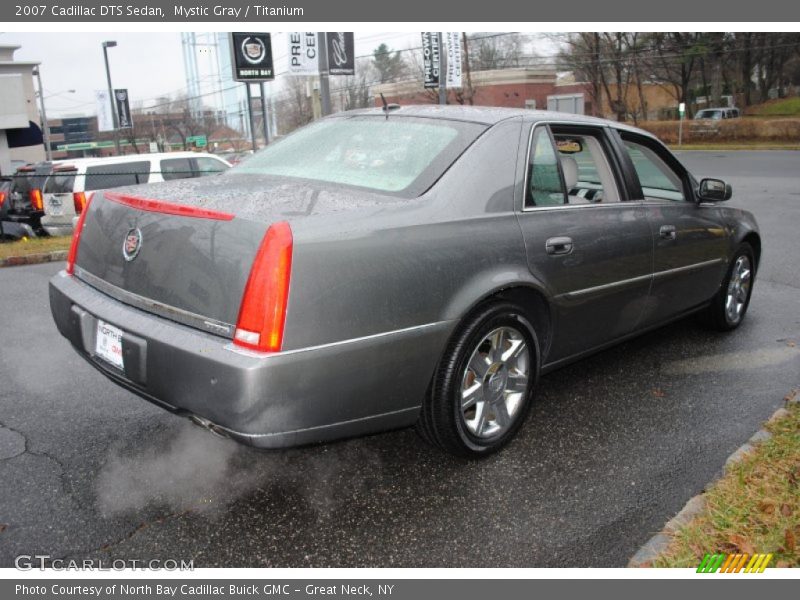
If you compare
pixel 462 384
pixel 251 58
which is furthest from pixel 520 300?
pixel 251 58

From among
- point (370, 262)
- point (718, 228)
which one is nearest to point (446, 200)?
point (370, 262)

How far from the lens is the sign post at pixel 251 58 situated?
15.9 m

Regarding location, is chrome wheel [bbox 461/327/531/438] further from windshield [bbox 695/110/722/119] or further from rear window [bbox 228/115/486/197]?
windshield [bbox 695/110/722/119]

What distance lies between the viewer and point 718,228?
477 cm

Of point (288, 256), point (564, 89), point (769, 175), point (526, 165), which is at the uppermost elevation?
point (564, 89)

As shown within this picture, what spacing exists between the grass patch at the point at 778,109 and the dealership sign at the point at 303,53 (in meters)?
45.1

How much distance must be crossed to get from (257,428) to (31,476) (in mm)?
1362

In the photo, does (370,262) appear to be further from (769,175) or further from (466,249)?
(769,175)

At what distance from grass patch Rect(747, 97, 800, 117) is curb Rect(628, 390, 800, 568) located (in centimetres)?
5405

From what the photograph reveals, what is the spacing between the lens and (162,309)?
2707mm

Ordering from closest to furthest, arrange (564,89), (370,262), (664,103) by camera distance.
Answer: (370,262)
(564,89)
(664,103)

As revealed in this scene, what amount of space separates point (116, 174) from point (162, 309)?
9580mm

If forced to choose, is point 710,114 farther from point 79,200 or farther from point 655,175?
point 655,175

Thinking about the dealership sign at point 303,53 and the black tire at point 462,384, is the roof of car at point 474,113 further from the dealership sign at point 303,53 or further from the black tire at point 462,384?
the dealership sign at point 303,53
